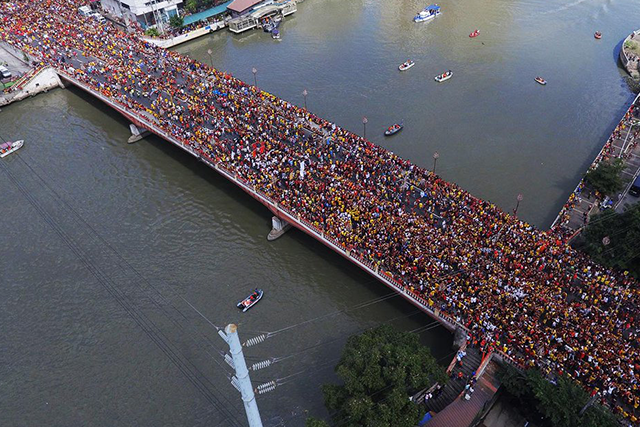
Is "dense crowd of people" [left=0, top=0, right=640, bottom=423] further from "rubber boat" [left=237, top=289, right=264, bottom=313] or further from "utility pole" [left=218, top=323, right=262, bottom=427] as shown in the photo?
"utility pole" [left=218, top=323, right=262, bottom=427]

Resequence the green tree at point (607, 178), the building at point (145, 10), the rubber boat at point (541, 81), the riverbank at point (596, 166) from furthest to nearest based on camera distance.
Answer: the building at point (145, 10)
the rubber boat at point (541, 81)
the green tree at point (607, 178)
the riverbank at point (596, 166)

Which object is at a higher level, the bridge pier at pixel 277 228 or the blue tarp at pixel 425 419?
the bridge pier at pixel 277 228

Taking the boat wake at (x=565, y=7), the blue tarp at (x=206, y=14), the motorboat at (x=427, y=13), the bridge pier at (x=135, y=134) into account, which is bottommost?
the bridge pier at (x=135, y=134)

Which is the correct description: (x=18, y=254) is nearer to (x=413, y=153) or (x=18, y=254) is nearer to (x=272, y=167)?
(x=272, y=167)

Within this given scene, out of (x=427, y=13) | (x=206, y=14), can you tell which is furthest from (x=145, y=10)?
(x=427, y=13)

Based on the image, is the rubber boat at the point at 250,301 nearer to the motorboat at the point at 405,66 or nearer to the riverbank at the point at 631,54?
the motorboat at the point at 405,66

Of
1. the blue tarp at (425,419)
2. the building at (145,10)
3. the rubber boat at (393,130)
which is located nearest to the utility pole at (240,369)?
the blue tarp at (425,419)
